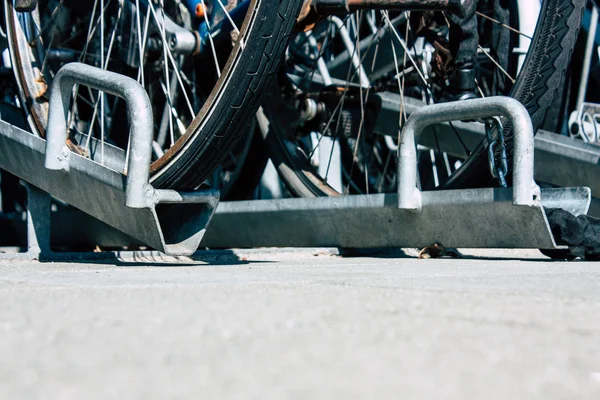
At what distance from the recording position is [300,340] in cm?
104

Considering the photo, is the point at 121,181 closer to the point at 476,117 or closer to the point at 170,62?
the point at 476,117

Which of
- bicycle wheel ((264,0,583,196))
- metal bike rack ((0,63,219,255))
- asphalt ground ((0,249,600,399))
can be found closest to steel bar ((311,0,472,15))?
bicycle wheel ((264,0,583,196))

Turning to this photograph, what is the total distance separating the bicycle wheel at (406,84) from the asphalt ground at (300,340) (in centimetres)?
143

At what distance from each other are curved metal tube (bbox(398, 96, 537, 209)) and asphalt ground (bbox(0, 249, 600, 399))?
919mm

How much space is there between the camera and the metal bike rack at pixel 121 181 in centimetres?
246

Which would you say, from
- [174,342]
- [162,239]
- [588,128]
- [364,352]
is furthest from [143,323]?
[588,128]

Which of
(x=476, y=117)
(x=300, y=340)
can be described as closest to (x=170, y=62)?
(x=476, y=117)

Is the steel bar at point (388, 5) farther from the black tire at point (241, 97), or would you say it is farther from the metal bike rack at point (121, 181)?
the metal bike rack at point (121, 181)

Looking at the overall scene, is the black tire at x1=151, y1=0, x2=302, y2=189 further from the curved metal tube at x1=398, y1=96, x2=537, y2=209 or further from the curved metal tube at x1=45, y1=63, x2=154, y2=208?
the curved metal tube at x1=398, y1=96, x2=537, y2=209

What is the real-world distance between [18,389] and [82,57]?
8.99ft

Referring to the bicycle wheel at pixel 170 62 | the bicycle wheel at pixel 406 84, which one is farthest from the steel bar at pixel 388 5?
the bicycle wheel at pixel 406 84

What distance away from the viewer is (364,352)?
972mm

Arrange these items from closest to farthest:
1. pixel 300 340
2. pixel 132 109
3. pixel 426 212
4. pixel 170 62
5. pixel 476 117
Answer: pixel 300 340 < pixel 132 109 < pixel 476 117 < pixel 426 212 < pixel 170 62

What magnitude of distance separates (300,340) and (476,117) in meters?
1.89
